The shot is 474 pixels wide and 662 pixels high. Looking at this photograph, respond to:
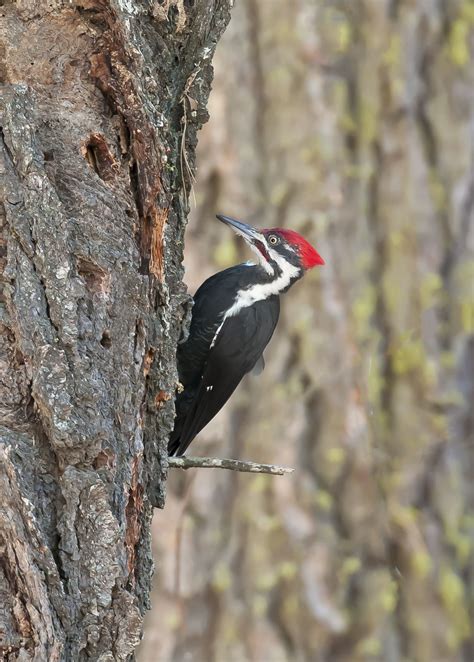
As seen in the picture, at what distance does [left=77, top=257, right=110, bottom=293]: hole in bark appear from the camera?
7.26 feet

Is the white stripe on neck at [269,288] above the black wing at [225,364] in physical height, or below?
above

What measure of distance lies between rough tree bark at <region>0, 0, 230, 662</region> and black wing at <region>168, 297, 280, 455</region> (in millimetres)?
1205

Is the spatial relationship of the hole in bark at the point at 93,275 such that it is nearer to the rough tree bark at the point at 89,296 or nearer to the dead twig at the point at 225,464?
the rough tree bark at the point at 89,296

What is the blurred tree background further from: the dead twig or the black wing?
the dead twig

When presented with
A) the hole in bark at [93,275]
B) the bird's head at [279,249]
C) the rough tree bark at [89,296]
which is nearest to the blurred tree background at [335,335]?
the bird's head at [279,249]

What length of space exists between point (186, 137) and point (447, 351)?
2.91 metres

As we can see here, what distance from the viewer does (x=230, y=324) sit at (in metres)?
3.94

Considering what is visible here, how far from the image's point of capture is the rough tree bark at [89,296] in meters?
1.96

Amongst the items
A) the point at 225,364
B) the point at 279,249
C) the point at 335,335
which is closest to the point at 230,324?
the point at 225,364

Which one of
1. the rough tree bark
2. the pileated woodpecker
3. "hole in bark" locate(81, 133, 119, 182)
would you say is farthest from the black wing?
"hole in bark" locate(81, 133, 119, 182)

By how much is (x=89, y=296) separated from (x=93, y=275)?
0.06m

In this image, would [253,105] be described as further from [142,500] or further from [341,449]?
[142,500]

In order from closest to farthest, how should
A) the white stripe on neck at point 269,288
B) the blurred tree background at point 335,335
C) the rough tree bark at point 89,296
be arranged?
the rough tree bark at point 89,296, the white stripe on neck at point 269,288, the blurred tree background at point 335,335

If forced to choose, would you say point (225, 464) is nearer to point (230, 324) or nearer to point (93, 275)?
point (93, 275)
